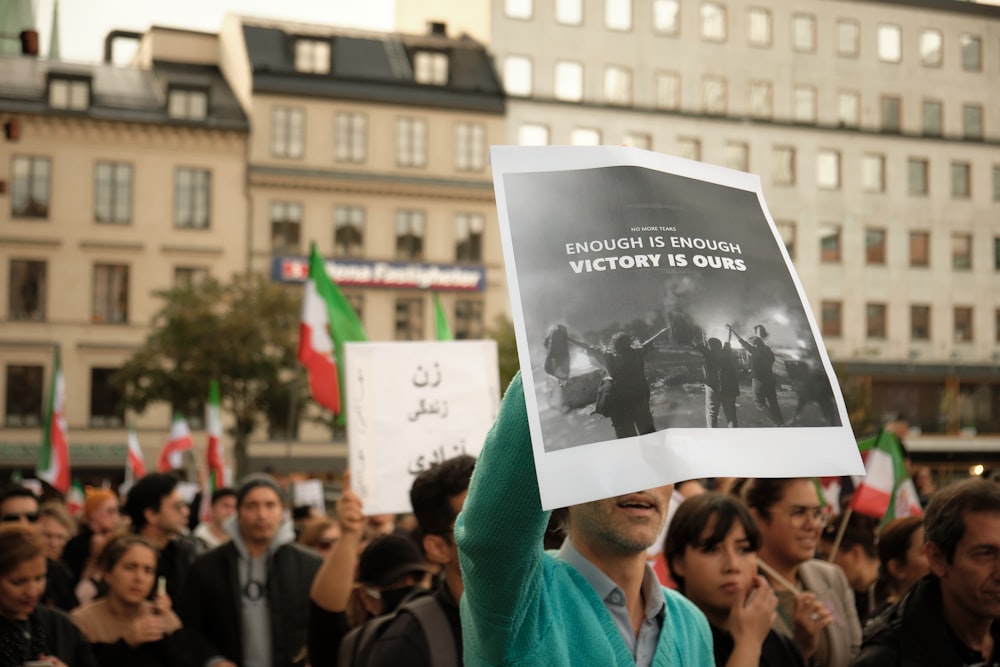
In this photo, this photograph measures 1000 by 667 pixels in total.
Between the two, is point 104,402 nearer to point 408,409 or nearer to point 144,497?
point 144,497

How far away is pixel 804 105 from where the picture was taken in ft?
177

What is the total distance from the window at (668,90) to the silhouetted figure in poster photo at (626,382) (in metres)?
Answer: 50.8

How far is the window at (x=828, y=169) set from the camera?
178 ft

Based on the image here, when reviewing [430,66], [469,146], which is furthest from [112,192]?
[469,146]

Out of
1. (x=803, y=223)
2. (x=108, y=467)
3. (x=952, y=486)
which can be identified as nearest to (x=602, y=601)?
(x=952, y=486)

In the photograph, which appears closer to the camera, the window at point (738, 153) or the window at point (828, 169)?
the window at point (738, 153)

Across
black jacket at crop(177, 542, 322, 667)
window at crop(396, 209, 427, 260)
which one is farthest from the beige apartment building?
black jacket at crop(177, 542, 322, 667)

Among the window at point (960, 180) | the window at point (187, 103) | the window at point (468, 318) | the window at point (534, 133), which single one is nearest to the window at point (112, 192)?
the window at point (187, 103)

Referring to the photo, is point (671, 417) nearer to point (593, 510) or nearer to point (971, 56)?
point (593, 510)

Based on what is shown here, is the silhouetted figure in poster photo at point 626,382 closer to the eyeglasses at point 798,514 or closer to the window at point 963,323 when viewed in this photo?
the eyeglasses at point 798,514

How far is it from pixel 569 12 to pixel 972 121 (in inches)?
748

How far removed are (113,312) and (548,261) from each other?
45176 millimetres

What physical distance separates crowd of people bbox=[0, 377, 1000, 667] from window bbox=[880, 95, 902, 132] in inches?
1980

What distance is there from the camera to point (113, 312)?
1788 inches
